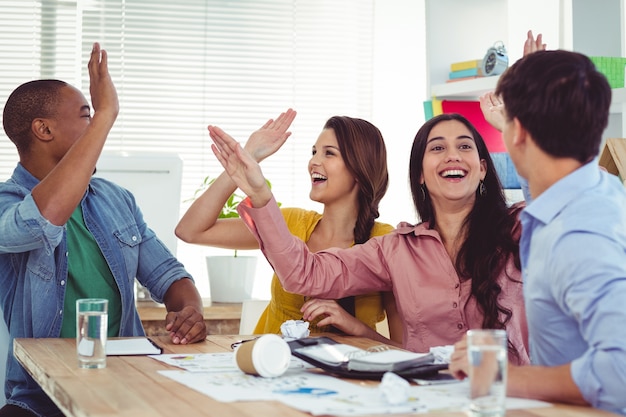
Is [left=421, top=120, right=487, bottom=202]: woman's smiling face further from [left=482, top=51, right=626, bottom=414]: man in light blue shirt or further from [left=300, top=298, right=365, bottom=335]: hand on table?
[left=482, top=51, right=626, bottom=414]: man in light blue shirt

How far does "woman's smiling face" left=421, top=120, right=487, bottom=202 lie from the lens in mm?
2387

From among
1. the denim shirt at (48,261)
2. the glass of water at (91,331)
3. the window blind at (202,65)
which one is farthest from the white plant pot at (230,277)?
the glass of water at (91,331)

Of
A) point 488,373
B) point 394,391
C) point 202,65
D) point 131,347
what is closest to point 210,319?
point 131,347

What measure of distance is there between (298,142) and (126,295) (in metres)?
2.92

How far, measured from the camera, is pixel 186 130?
521 centimetres

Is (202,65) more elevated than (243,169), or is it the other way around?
(202,65)

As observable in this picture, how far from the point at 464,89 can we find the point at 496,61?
23cm

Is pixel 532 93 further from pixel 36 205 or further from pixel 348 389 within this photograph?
pixel 36 205

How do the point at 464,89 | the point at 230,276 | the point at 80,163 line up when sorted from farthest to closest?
the point at 230,276 → the point at 464,89 → the point at 80,163

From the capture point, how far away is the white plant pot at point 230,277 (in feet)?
13.3

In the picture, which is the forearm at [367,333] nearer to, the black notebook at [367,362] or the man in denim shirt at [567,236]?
the black notebook at [367,362]

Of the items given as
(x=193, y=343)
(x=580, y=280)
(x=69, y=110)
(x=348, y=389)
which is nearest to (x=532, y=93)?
(x=580, y=280)

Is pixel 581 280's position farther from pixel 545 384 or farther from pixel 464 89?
pixel 464 89

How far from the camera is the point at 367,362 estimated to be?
5.02ft
